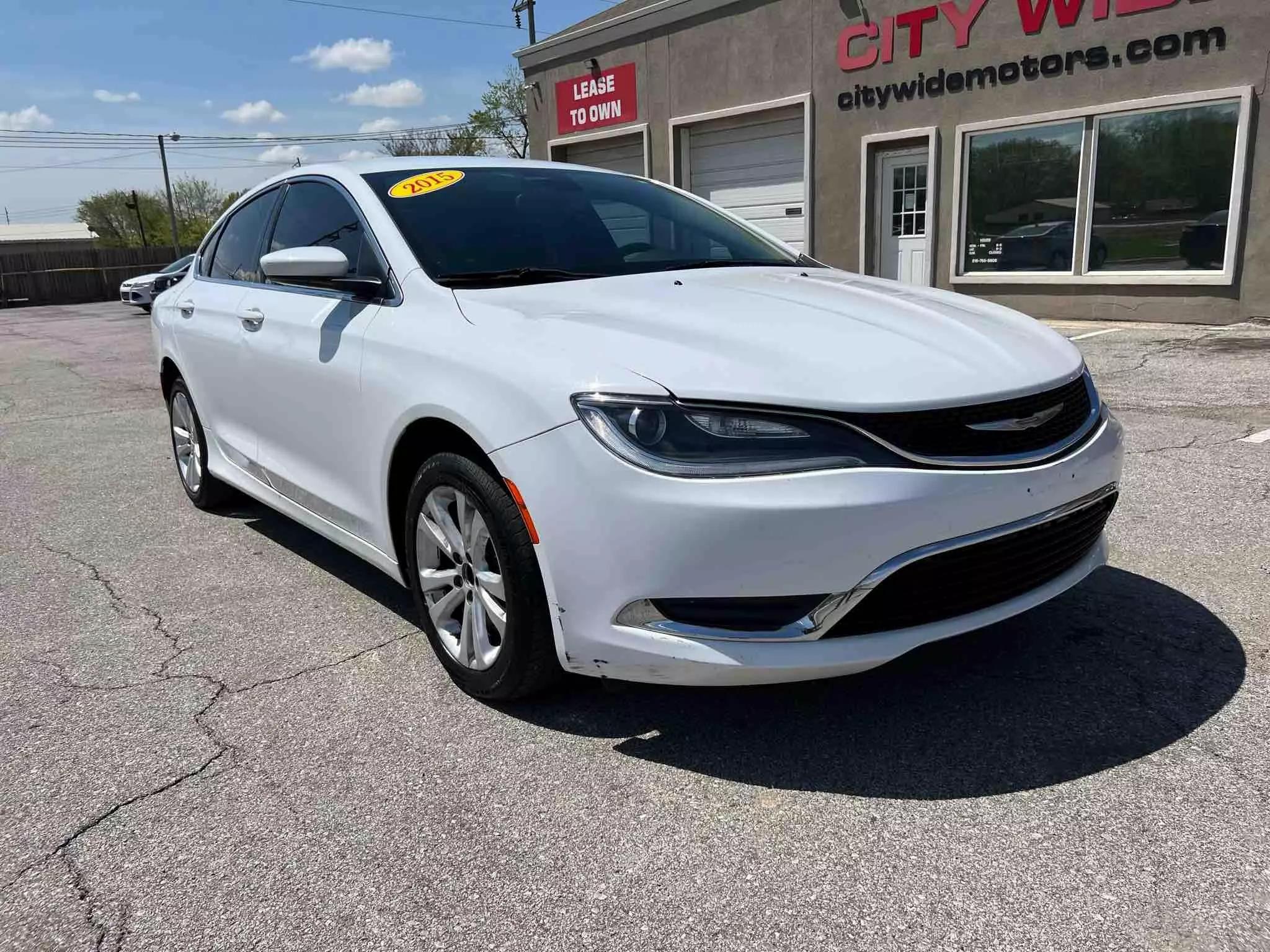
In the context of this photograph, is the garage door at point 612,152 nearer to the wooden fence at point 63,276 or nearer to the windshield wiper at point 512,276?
the windshield wiper at point 512,276

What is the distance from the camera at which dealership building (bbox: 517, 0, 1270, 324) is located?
10.5 metres

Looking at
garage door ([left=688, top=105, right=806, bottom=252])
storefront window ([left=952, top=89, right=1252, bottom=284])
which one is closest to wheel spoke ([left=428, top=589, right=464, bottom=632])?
storefront window ([left=952, top=89, right=1252, bottom=284])

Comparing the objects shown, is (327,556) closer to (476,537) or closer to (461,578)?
(461,578)

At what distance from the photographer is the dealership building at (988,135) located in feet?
34.5

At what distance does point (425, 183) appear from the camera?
3600 millimetres

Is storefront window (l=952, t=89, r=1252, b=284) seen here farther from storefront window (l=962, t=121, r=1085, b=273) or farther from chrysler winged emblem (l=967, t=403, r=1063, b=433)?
chrysler winged emblem (l=967, t=403, r=1063, b=433)

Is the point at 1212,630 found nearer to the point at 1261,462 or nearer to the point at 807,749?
the point at 807,749

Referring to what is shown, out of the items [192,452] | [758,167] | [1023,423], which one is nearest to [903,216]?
[758,167]

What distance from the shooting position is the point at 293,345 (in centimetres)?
360

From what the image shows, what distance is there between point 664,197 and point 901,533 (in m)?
2.38

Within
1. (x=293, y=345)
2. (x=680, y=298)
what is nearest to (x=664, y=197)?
(x=680, y=298)

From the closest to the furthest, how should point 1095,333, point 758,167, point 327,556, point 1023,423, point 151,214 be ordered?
1. point 1023,423
2. point 327,556
3. point 1095,333
4. point 758,167
5. point 151,214

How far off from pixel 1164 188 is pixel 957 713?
1043 centimetres

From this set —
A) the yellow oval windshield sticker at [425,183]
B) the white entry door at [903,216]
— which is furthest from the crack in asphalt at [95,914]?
the white entry door at [903,216]
